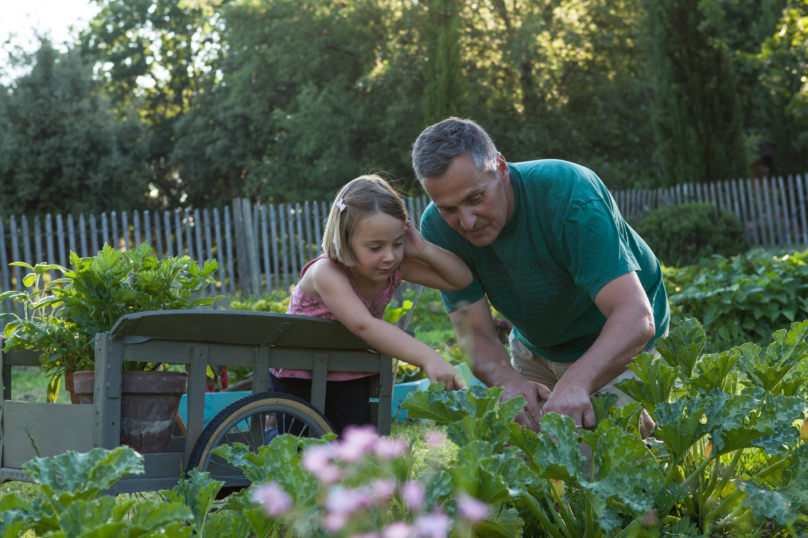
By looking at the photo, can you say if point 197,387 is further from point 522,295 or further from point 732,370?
A: point 732,370

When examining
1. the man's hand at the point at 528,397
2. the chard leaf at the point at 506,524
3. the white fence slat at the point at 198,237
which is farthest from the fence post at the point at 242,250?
the chard leaf at the point at 506,524

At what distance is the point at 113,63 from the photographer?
983 inches

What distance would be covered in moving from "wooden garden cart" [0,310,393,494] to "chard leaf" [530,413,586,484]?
0.90 metres

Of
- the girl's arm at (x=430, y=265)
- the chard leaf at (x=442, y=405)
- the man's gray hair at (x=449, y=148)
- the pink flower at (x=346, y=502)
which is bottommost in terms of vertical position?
the chard leaf at (x=442, y=405)

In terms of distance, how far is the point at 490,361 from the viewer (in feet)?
7.73

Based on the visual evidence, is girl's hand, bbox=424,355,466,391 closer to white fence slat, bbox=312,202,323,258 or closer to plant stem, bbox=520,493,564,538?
plant stem, bbox=520,493,564,538

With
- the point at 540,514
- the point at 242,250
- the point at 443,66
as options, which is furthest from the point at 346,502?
the point at 443,66

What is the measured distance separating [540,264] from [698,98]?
45.9 ft

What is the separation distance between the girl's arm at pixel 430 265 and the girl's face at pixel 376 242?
0.09 m

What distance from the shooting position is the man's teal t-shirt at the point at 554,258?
2158 mm

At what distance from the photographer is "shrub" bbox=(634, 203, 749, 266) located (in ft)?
31.9

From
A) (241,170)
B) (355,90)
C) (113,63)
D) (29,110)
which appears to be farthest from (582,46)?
(113,63)

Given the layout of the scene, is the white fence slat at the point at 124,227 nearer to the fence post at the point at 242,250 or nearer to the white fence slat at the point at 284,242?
the fence post at the point at 242,250

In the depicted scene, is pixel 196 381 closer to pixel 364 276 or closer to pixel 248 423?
pixel 248 423
